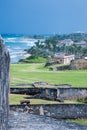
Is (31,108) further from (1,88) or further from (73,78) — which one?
(73,78)

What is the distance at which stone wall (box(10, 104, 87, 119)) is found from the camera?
653 inches

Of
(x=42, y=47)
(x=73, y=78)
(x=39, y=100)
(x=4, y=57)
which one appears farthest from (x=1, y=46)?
(x=42, y=47)

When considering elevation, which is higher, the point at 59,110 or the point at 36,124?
the point at 36,124

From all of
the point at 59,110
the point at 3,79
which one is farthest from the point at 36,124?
the point at 59,110

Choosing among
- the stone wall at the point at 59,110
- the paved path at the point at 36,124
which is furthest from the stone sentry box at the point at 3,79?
the stone wall at the point at 59,110

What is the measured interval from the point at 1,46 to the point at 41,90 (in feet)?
44.4

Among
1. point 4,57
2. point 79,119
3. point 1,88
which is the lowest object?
point 79,119

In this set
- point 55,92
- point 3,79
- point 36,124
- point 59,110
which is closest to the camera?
point 3,79

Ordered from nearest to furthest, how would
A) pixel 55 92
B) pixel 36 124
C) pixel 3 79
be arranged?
1. pixel 3 79
2. pixel 36 124
3. pixel 55 92

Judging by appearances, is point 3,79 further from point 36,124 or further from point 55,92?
point 55,92

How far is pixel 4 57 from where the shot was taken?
768 cm

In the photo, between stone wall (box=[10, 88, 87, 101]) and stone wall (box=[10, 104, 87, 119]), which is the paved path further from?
stone wall (box=[10, 88, 87, 101])

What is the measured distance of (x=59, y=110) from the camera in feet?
55.6

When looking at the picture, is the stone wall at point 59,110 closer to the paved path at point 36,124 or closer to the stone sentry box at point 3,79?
the paved path at point 36,124
